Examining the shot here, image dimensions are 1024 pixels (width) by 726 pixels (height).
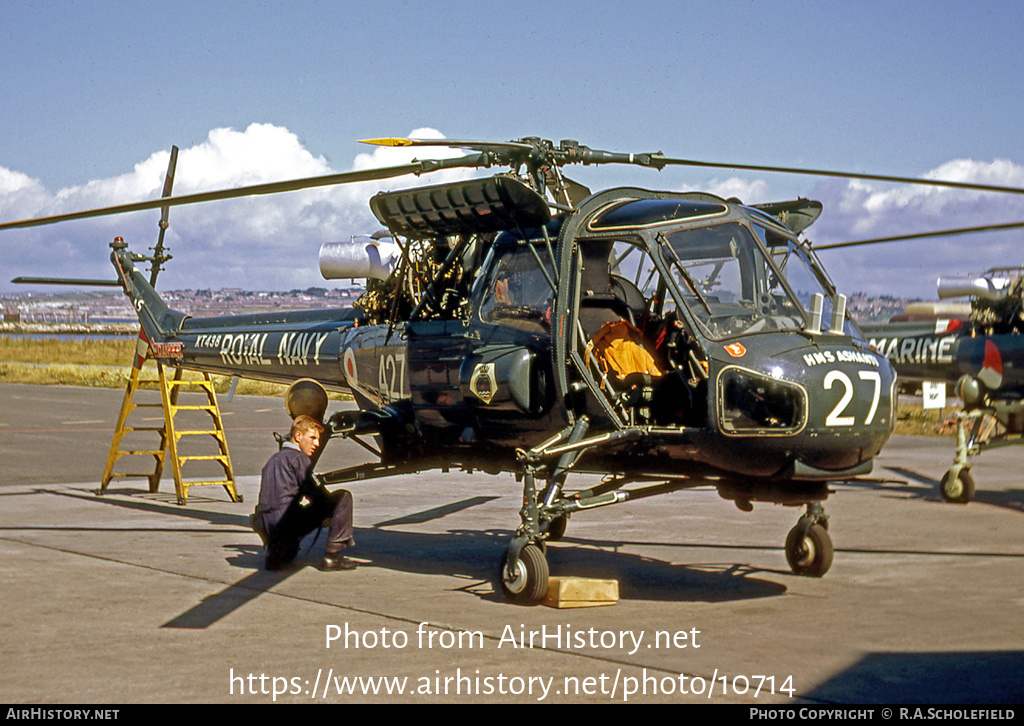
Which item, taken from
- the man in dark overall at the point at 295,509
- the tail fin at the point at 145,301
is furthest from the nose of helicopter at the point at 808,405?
the tail fin at the point at 145,301

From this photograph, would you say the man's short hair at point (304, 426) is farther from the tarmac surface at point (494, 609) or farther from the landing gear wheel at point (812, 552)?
the landing gear wheel at point (812, 552)

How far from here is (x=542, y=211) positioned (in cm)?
838

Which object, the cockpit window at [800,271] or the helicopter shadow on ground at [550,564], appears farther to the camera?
the helicopter shadow on ground at [550,564]

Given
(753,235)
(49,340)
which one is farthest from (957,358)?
(49,340)

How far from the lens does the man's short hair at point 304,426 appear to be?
9438 millimetres

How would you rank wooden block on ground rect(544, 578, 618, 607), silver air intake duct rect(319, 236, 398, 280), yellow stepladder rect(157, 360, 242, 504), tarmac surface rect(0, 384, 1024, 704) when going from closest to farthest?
tarmac surface rect(0, 384, 1024, 704), wooden block on ground rect(544, 578, 618, 607), silver air intake duct rect(319, 236, 398, 280), yellow stepladder rect(157, 360, 242, 504)

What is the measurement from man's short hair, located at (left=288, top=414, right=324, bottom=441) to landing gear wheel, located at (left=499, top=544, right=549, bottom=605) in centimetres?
264

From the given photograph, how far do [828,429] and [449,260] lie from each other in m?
3.98

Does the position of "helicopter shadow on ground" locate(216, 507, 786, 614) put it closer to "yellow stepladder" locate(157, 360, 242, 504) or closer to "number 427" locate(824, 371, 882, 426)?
"number 427" locate(824, 371, 882, 426)

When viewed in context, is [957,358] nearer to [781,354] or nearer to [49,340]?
[781,354]

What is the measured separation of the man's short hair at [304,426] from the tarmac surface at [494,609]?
1.24 metres

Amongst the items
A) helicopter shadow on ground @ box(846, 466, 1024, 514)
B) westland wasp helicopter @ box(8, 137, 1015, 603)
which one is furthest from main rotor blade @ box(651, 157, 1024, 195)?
helicopter shadow on ground @ box(846, 466, 1024, 514)

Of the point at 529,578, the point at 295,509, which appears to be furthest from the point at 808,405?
the point at 295,509

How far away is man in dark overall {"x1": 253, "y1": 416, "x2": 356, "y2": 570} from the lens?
9062mm
